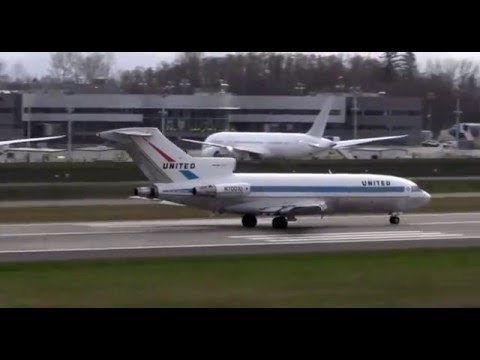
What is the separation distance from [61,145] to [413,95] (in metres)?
38.4

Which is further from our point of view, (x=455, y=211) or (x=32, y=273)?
(x=455, y=211)

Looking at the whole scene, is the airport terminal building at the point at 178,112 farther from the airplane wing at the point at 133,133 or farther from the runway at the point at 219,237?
the airplane wing at the point at 133,133

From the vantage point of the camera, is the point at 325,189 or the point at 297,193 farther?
the point at 325,189

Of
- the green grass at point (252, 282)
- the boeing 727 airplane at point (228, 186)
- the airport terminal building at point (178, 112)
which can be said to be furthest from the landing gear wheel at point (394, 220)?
the airport terminal building at point (178, 112)

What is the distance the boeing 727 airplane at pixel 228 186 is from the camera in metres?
42.2

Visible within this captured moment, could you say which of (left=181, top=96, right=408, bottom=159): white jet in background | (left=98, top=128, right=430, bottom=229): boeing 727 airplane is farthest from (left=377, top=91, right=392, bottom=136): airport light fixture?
(left=98, top=128, right=430, bottom=229): boeing 727 airplane

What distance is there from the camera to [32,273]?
23.0m

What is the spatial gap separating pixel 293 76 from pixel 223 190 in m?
61.8

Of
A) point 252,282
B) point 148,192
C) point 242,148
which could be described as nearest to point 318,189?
point 148,192

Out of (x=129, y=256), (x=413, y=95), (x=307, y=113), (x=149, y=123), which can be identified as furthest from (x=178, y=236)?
(x=413, y=95)

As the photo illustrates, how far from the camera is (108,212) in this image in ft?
165

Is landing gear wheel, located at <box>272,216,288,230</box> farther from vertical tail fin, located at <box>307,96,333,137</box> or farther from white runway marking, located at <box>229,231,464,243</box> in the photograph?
vertical tail fin, located at <box>307,96,333,137</box>

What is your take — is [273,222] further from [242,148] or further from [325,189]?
[242,148]
